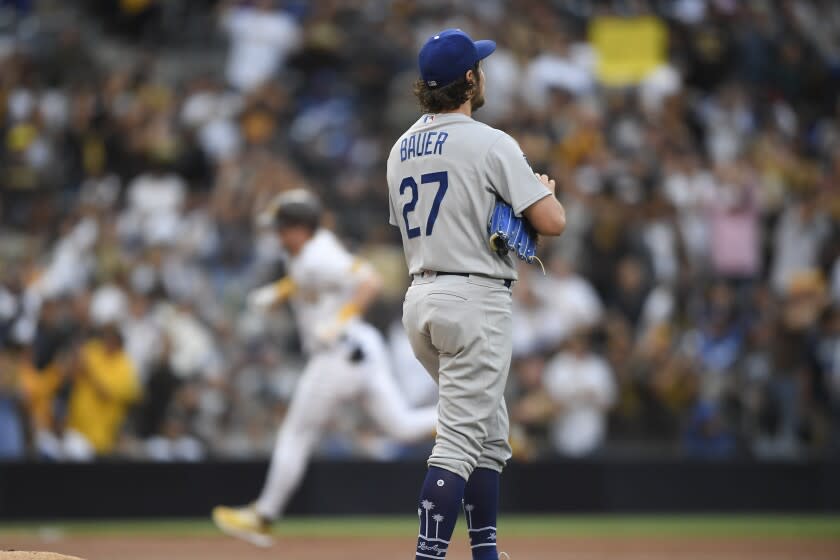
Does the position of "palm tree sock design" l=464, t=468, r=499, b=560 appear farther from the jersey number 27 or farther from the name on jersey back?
the name on jersey back

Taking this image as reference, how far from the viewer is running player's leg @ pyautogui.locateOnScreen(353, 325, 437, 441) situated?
9602mm

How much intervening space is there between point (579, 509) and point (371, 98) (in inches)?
252

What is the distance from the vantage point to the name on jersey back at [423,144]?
5805 mm

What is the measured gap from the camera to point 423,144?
586 cm

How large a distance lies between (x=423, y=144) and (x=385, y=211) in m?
10.00

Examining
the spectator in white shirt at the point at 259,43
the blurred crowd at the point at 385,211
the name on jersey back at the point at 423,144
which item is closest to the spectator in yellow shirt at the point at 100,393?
the blurred crowd at the point at 385,211

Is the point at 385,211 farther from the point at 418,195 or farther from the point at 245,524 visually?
the point at 418,195

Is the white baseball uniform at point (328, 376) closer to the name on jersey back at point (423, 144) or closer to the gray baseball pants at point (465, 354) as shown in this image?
the name on jersey back at point (423, 144)

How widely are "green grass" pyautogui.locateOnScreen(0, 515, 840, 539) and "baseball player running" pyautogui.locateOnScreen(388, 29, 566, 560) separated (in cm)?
627

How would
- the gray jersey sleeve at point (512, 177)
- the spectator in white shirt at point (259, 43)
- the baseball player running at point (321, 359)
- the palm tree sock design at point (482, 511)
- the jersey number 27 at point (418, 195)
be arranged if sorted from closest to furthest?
the gray jersey sleeve at point (512, 177) → the jersey number 27 at point (418, 195) → the palm tree sock design at point (482, 511) → the baseball player running at point (321, 359) → the spectator in white shirt at point (259, 43)

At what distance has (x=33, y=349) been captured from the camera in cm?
1333

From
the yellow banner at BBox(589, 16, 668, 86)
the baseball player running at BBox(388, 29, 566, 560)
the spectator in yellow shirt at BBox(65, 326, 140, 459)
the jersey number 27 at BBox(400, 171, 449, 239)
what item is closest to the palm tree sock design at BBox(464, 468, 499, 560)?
the baseball player running at BBox(388, 29, 566, 560)

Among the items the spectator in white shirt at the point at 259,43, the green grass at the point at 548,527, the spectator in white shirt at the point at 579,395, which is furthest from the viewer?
the spectator in white shirt at the point at 259,43

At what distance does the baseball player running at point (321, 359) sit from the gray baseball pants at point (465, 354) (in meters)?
3.73
